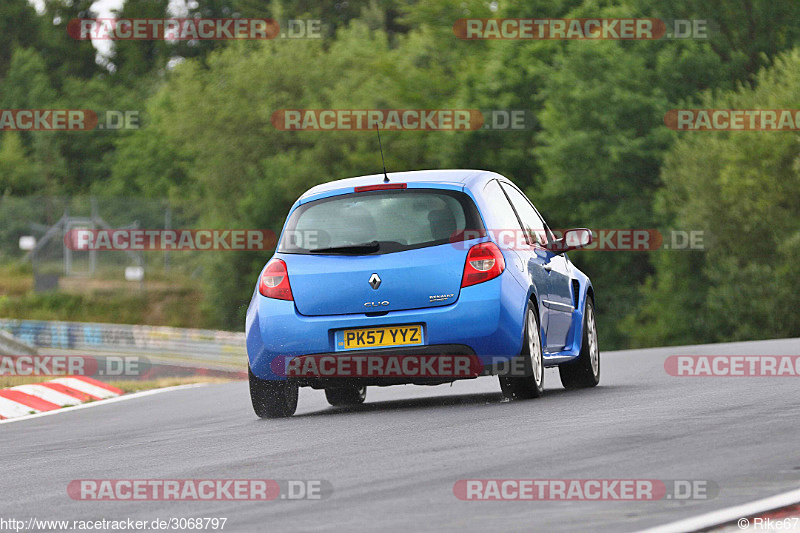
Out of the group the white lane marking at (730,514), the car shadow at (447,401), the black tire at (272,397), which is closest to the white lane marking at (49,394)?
the car shadow at (447,401)

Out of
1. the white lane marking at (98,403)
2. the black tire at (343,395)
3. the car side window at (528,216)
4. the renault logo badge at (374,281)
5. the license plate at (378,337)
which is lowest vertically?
the white lane marking at (98,403)

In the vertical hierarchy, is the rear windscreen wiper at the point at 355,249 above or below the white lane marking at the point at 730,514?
above

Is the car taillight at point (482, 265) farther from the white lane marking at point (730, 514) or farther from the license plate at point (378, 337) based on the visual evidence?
the white lane marking at point (730, 514)

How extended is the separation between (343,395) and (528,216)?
7.55ft

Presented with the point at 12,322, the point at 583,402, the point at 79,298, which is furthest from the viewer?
the point at 79,298

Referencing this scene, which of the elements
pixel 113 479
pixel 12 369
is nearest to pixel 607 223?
pixel 12 369

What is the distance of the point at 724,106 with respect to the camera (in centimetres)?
4388

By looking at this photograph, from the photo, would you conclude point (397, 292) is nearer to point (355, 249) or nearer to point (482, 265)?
point (355, 249)

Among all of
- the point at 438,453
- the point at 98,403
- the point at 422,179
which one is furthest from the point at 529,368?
the point at 98,403

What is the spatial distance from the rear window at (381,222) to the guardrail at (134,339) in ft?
109

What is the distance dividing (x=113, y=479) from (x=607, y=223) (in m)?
42.4

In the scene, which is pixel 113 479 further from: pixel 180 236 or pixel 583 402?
pixel 180 236

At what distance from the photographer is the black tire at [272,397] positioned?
10703mm

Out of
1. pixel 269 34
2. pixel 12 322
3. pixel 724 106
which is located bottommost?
pixel 12 322
